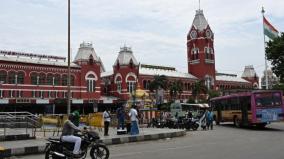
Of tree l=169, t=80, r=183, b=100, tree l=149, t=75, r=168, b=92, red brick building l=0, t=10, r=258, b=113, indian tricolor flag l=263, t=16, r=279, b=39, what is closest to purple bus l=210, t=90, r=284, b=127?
indian tricolor flag l=263, t=16, r=279, b=39

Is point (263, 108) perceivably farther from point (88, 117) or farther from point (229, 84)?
point (229, 84)

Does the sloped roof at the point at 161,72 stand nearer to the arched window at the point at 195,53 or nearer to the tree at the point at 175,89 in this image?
the tree at the point at 175,89

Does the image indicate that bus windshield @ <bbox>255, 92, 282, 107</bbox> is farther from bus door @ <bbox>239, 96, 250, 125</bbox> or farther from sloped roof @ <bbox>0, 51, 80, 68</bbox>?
sloped roof @ <bbox>0, 51, 80, 68</bbox>

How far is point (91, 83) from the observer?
238 ft

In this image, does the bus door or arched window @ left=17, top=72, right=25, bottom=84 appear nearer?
the bus door

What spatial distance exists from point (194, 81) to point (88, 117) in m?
71.4

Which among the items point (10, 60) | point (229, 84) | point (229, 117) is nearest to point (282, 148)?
point (229, 117)

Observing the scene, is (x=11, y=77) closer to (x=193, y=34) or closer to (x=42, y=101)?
(x=42, y=101)

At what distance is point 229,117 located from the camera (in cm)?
3106

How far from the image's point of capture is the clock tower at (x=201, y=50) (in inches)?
3702

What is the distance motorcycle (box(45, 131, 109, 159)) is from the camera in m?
10.9

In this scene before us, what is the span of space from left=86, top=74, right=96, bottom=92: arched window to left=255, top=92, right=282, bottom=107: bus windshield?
49.5 m

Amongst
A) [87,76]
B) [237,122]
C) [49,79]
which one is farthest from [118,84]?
[237,122]

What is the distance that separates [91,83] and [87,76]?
1.66 meters
